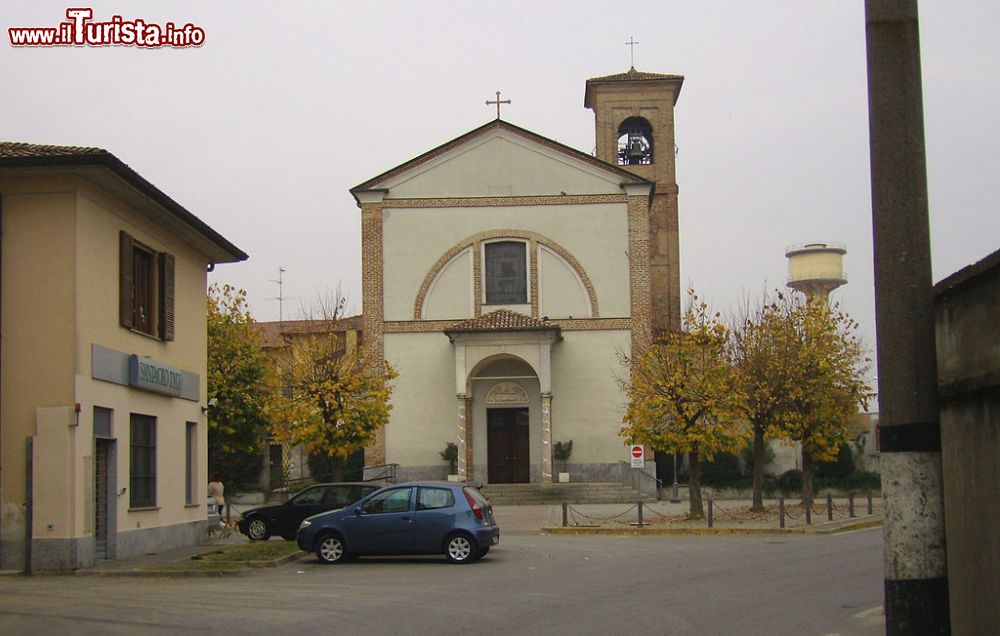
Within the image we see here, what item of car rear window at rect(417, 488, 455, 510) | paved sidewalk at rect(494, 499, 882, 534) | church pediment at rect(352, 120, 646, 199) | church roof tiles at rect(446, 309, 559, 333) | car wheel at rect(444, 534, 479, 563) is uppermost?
church pediment at rect(352, 120, 646, 199)

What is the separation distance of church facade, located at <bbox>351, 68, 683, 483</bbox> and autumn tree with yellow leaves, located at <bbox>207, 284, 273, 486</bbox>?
5.69 metres

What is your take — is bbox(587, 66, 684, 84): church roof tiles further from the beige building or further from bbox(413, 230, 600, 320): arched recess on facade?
the beige building

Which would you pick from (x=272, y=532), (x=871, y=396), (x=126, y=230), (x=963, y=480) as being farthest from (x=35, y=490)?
(x=871, y=396)

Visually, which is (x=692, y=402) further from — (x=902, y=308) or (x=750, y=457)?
(x=902, y=308)

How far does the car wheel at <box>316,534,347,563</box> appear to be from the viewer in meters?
20.6

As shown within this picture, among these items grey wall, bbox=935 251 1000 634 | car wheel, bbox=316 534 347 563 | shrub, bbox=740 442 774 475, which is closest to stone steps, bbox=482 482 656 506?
shrub, bbox=740 442 774 475

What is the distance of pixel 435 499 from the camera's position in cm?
2039

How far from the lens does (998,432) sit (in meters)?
8.02

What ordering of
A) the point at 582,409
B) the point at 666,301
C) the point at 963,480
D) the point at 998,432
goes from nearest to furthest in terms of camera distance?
the point at 998,432
the point at 963,480
the point at 582,409
the point at 666,301

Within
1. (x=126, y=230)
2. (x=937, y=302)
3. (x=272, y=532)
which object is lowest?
(x=272, y=532)

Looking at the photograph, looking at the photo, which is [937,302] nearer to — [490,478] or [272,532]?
[272,532]

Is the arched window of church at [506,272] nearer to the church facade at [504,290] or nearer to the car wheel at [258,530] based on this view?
the church facade at [504,290]

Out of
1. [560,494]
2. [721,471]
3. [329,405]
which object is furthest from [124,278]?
[721,471]

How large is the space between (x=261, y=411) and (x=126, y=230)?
1780cm
